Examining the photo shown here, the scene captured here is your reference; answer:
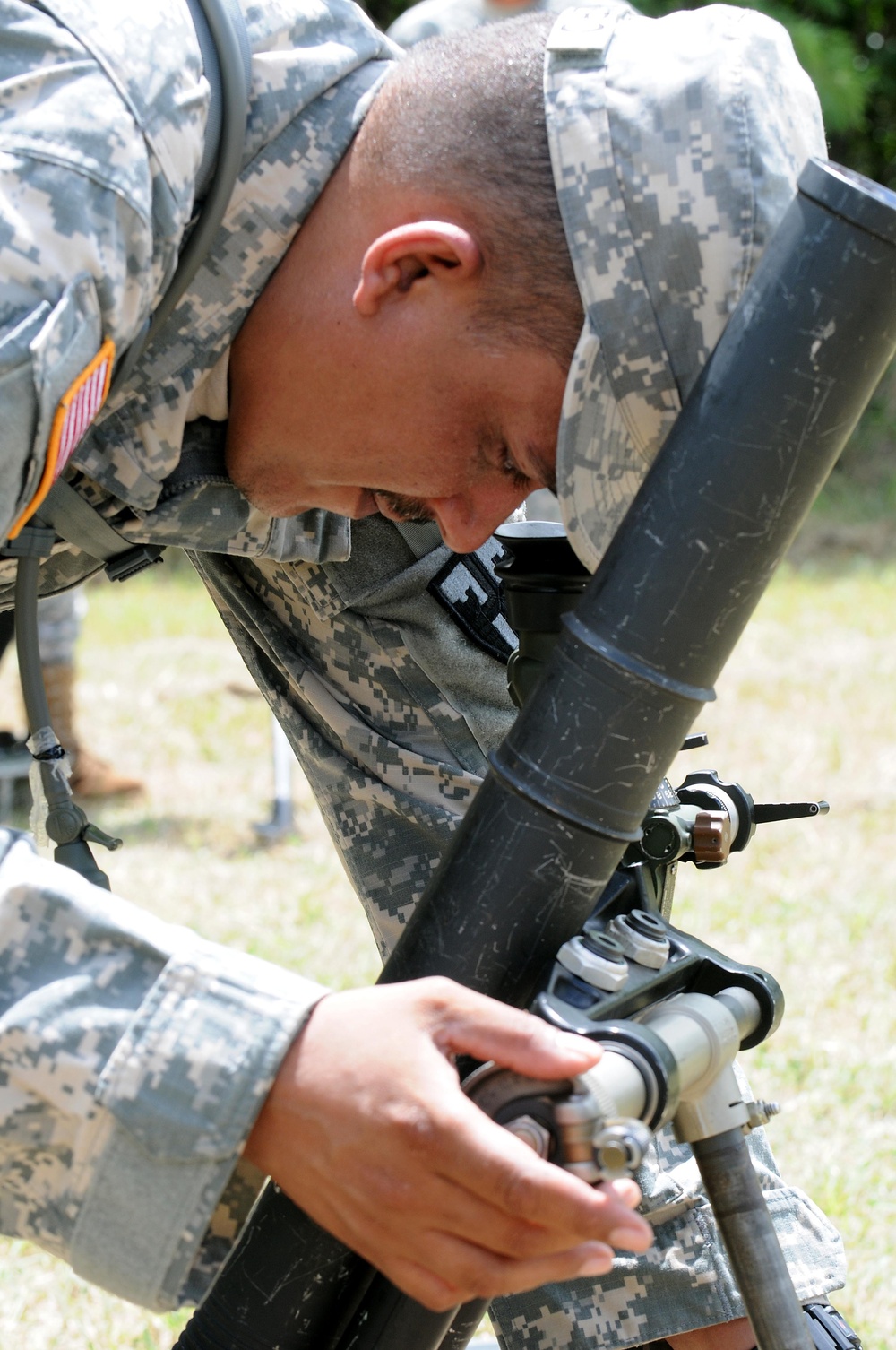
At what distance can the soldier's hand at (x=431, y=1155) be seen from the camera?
1.04 m

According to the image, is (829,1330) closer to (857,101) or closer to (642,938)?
(642,938)

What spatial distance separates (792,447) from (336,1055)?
588 millimetres

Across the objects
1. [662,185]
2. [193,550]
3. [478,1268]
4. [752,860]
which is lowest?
[752,860]

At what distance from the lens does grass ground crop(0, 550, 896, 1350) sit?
252 cm

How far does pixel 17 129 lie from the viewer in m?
1.20

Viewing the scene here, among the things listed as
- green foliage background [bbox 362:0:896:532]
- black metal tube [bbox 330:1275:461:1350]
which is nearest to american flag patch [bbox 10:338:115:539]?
black metal tube [bbox 330:1275:461:1350]

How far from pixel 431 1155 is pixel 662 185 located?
2.80 ft

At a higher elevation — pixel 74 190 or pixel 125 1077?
pixel 74 190

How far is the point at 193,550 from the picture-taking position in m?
1.91

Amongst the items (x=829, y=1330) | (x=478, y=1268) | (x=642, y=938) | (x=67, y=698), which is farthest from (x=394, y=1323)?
(x=67, y=698)

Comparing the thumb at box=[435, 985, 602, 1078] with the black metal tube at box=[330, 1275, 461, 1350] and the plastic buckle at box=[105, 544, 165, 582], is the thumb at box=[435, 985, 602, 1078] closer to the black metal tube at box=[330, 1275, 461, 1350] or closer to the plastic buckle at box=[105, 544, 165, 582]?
the black metal tube at box=[330, 1275, 461, 1350]

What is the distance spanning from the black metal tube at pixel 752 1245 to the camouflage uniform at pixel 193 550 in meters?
0.40

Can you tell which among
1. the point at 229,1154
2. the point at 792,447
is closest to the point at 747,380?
the point at 792,447

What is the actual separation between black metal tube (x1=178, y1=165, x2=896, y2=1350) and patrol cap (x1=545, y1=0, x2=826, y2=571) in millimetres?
140
